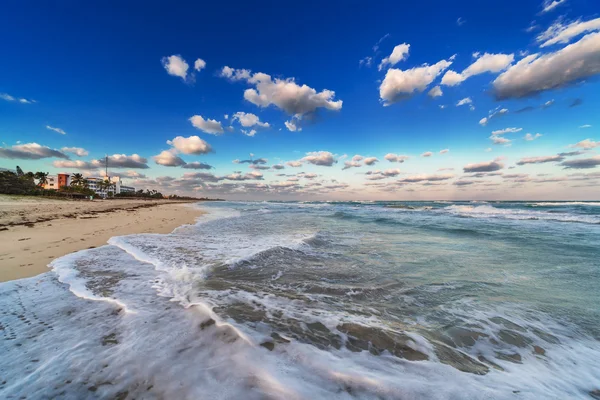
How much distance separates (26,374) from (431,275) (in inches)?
252

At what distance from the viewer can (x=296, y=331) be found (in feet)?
9.76

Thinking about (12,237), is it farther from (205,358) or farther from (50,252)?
(205,358)

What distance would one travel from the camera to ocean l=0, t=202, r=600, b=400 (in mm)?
2055

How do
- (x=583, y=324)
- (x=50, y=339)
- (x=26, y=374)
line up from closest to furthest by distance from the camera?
(x=26, y=374) → (x=50, y=339) → (x=583, y=324)

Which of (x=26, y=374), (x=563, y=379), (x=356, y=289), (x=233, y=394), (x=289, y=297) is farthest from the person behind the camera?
(x=356, y=289)

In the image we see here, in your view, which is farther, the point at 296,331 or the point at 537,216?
the point at 537,216

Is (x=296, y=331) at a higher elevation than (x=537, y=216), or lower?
lower

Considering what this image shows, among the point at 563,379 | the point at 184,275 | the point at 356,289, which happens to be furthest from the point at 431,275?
the point at 184,275

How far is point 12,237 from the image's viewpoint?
7.89m

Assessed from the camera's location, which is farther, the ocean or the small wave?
the small wave

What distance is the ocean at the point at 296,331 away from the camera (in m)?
2.05

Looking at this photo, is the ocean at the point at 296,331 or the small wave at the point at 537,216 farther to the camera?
the small wave at the point at 537,216

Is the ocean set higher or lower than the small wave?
lower

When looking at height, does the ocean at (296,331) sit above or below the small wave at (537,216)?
below
